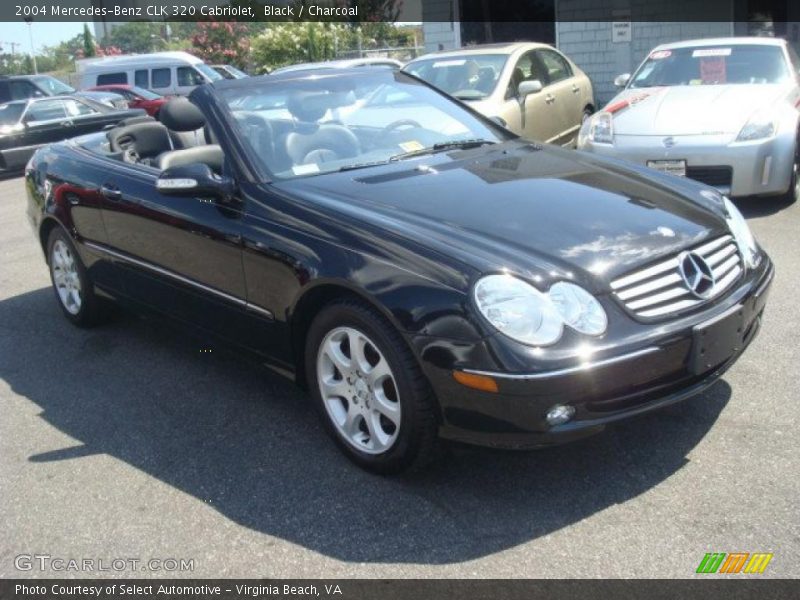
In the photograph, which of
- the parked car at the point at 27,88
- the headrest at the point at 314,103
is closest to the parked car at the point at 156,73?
the parked car at the point at 27,88

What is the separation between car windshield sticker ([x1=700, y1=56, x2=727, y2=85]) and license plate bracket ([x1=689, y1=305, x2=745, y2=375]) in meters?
5.44

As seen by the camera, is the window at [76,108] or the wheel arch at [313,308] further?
the window at [76,108]

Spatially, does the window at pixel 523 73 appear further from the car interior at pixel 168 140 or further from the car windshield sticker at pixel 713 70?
the car interior at pixel 168 140

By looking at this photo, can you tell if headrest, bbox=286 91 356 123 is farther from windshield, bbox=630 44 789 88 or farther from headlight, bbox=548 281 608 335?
windshield, bbox=630 44 789 88

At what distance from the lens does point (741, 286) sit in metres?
3.48

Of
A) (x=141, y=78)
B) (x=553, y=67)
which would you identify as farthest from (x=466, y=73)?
(x=141, y=78)

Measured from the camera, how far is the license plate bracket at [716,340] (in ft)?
10.3

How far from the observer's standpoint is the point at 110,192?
15.9 ft

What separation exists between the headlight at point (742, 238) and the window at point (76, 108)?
1380 centimetres

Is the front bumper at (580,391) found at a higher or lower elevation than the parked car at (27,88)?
lower

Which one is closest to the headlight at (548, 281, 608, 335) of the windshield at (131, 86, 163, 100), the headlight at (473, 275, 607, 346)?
the headlight at (473, 275, 607, 346)

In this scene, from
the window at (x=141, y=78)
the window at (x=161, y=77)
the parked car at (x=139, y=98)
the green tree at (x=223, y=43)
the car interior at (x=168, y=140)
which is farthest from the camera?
the green tree at (x=223, y=43)
